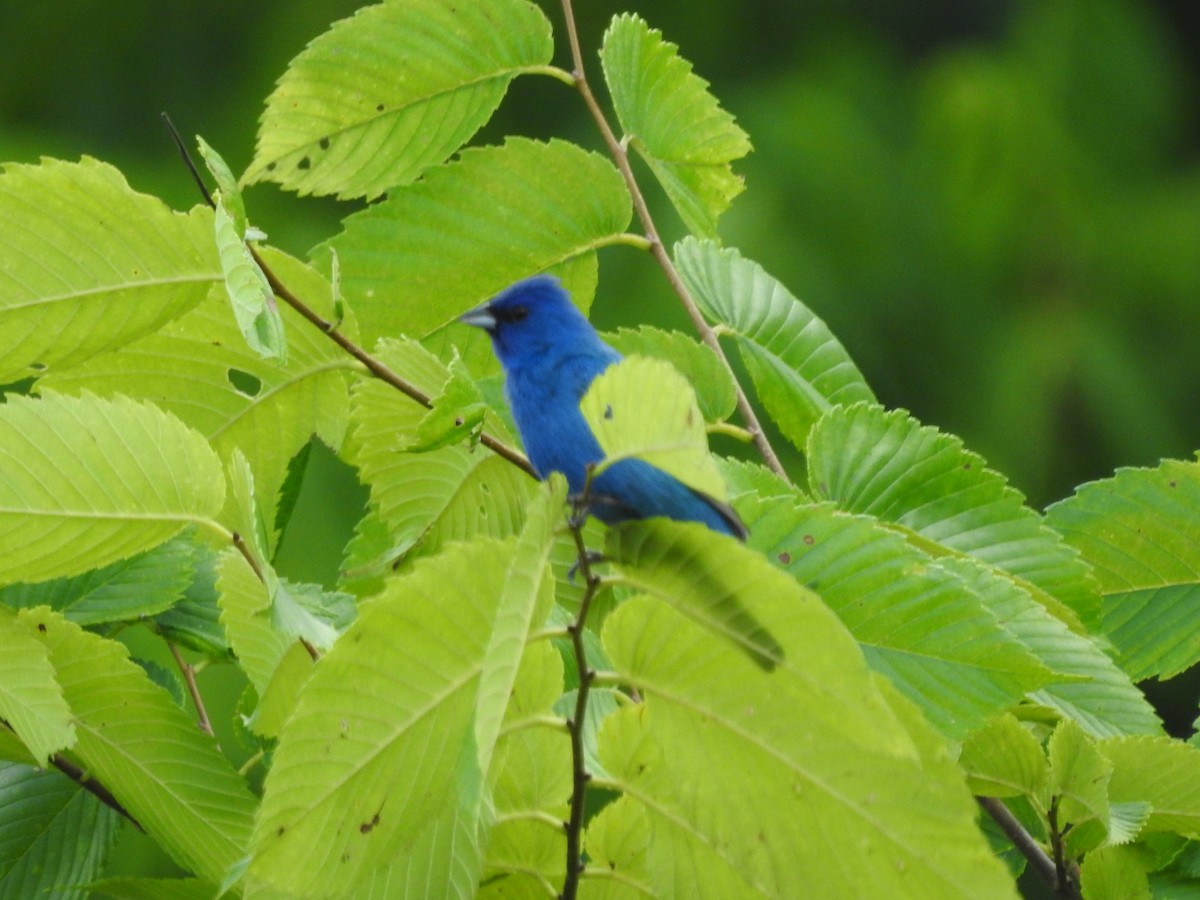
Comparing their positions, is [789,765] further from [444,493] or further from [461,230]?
[461,230]

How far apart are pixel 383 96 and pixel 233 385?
27cm

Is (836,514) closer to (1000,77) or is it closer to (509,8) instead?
(509,8)

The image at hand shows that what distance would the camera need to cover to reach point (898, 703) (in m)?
0.74

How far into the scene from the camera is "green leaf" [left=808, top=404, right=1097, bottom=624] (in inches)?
45.5

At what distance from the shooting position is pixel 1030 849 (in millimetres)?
1102

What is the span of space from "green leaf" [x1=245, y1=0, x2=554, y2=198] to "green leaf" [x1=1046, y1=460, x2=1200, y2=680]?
579mm

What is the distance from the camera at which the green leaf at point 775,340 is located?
1.31 metres

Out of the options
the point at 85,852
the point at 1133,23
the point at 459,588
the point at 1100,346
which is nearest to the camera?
the point at 459,588

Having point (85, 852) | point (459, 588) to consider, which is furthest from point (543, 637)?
point (85, 852)

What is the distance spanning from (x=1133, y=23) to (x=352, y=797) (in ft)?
29.5

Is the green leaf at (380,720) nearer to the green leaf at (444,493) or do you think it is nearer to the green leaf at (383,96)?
the green leaf at (444,493)

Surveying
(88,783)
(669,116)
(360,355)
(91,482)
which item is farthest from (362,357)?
(669,116)

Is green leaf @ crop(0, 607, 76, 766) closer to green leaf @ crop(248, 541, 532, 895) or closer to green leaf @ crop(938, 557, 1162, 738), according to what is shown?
green leaf @ crop(248, 541, 532, 895)

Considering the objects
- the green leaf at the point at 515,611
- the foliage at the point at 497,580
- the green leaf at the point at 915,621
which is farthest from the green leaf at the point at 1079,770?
the green leaf at the point at 515,611
